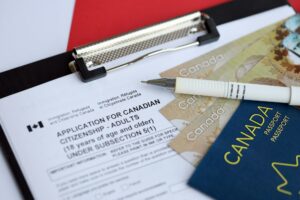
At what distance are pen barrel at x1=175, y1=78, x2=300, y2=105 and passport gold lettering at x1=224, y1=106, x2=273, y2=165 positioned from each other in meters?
0.02

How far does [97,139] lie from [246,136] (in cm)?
18

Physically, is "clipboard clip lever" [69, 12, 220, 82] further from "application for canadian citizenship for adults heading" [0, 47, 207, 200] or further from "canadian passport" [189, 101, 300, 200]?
"canadian passport" [189, 101, 300, 200]

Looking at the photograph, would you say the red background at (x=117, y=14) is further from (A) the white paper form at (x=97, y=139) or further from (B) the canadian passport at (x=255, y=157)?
(B) the canadian passport at (x=255, y=157)

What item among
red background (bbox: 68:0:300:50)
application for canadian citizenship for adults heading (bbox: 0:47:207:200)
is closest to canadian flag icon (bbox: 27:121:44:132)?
application for canadian citizenship for adults heading (bbox: 0:47:207:200)

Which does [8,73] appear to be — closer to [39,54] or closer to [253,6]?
[39,54]

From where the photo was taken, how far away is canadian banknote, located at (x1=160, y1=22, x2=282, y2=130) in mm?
505

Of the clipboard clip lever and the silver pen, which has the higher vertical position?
the clipboard clip lever

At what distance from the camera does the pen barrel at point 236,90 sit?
0.51 meters

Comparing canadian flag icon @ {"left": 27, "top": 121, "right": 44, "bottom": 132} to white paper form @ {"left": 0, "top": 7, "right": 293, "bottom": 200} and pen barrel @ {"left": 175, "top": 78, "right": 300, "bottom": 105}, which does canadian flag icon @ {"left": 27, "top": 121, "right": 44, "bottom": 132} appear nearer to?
white paper form @ {"left": 0, "top": 7, "right": 293, "bottom": 200}

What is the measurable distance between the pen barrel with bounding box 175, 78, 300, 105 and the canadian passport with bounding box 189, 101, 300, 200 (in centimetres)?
1

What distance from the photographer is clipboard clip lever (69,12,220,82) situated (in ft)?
1.70

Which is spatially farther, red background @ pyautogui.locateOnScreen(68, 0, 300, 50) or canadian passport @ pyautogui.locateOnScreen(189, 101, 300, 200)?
red background @ pyautogui.locateOnScreen(68, 0, 300, 50)

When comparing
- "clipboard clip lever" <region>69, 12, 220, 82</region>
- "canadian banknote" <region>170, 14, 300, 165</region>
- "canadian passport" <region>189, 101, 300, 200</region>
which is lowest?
"canadian passport" <region>189, 101, 300, 200</region>

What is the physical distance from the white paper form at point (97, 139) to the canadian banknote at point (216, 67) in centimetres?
1
